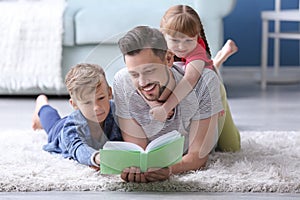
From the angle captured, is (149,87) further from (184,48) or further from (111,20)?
(111,20)

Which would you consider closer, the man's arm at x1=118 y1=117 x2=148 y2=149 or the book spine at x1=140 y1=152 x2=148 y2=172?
the book spine at x1=140 y1=152 x2=148 y2=172

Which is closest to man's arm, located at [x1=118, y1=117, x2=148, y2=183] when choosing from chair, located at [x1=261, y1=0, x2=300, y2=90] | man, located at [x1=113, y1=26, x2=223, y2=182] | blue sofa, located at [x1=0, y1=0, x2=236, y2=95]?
man, located at [x1=113, y1=26, x2=223, y2=182]

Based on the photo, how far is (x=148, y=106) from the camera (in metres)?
1.64

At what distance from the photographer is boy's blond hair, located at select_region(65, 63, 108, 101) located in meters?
1.64

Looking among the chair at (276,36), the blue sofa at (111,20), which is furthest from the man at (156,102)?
the chair at (276,36)

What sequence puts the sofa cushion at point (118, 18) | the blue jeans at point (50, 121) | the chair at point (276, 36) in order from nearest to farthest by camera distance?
the blue jeans at point (50, 121), the sofa cushion at point (118, 18), the chair at point (276, 36)

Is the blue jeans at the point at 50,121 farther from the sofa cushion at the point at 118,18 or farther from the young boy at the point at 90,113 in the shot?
the sofa cushion at the point at 118,18

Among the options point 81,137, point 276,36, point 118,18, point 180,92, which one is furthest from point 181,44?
point 276,36

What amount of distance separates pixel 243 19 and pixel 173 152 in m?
2.70

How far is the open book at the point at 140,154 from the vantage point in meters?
1.53

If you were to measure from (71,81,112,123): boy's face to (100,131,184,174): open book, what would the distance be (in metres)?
0.13

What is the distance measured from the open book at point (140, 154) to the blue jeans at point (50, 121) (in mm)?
504

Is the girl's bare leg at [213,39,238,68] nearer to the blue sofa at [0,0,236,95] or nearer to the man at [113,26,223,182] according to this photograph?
the man at [113,26,223,182]

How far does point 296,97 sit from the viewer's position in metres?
3.29
